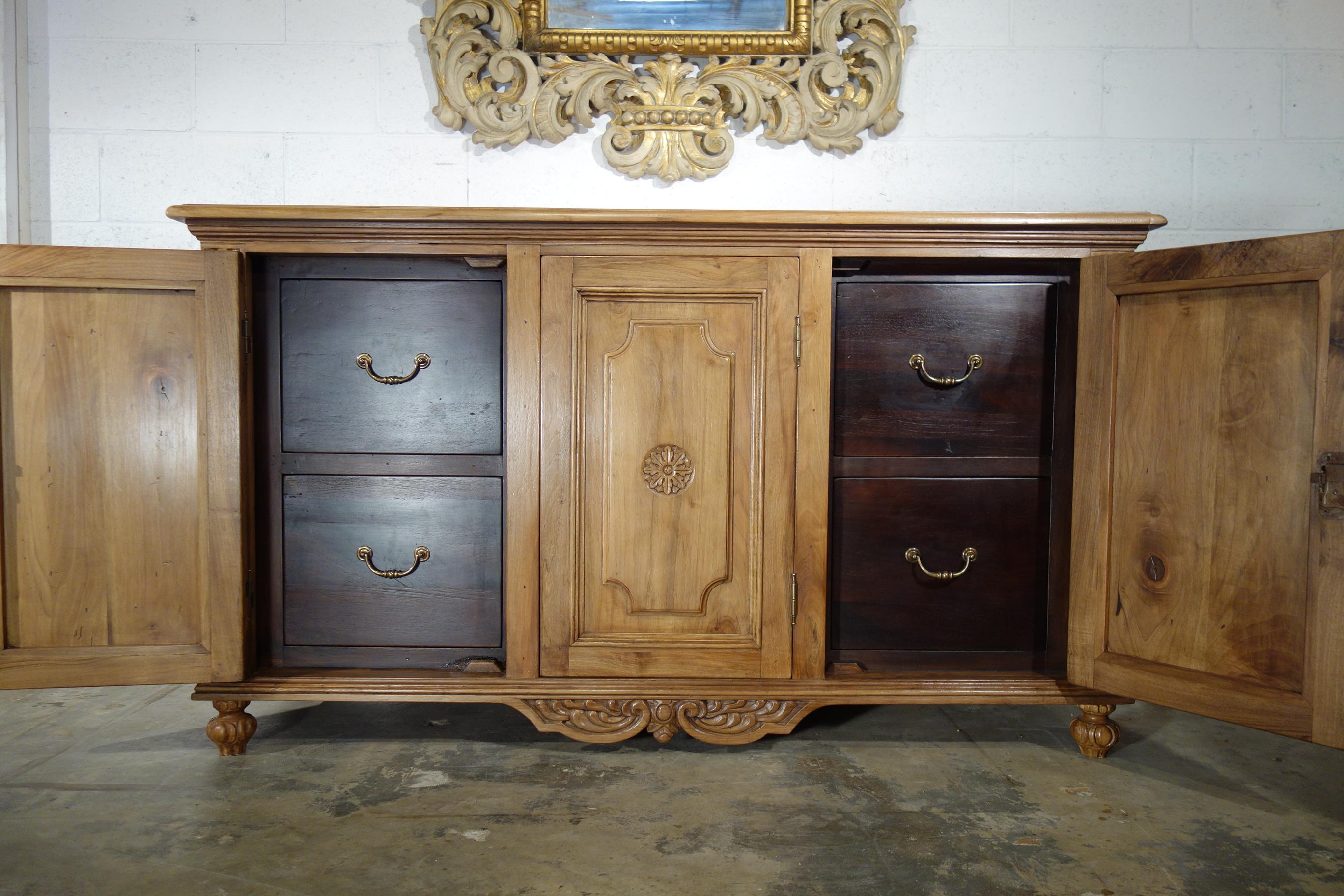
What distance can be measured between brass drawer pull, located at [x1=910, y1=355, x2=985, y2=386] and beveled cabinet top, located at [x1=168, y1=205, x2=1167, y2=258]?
22 cm

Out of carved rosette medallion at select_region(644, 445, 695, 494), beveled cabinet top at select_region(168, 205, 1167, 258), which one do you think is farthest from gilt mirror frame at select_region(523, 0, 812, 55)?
carved rosette medallion at select_region(644, 445, 695, 494)

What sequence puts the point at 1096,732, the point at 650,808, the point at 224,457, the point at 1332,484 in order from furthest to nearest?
the point at 1096,732 < the point at 224,457 < the point at 650,808 < the point at 1332,484

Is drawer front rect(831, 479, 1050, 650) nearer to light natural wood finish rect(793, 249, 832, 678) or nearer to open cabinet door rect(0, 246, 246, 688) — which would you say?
light natural wood finish rect(793, 249, 832, 678)

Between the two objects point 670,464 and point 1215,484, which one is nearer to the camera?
point 1215,484

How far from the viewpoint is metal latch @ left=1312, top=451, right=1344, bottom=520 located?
1.47 m

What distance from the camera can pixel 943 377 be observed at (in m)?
1.83

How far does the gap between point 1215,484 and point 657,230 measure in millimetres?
1177

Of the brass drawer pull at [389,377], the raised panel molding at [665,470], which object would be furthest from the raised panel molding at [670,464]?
the brass drawer pull at [389,377]

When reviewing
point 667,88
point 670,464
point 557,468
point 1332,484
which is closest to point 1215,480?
point 1332,484

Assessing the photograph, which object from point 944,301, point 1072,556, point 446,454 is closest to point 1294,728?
point 1072,556

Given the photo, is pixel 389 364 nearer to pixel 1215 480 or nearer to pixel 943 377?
pixel 943 377

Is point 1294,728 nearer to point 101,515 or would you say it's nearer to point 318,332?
point 318,332

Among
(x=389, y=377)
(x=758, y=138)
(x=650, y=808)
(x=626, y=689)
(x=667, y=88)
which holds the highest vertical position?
(x=667, y=88)

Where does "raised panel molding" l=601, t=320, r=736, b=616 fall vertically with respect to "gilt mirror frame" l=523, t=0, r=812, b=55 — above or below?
below
